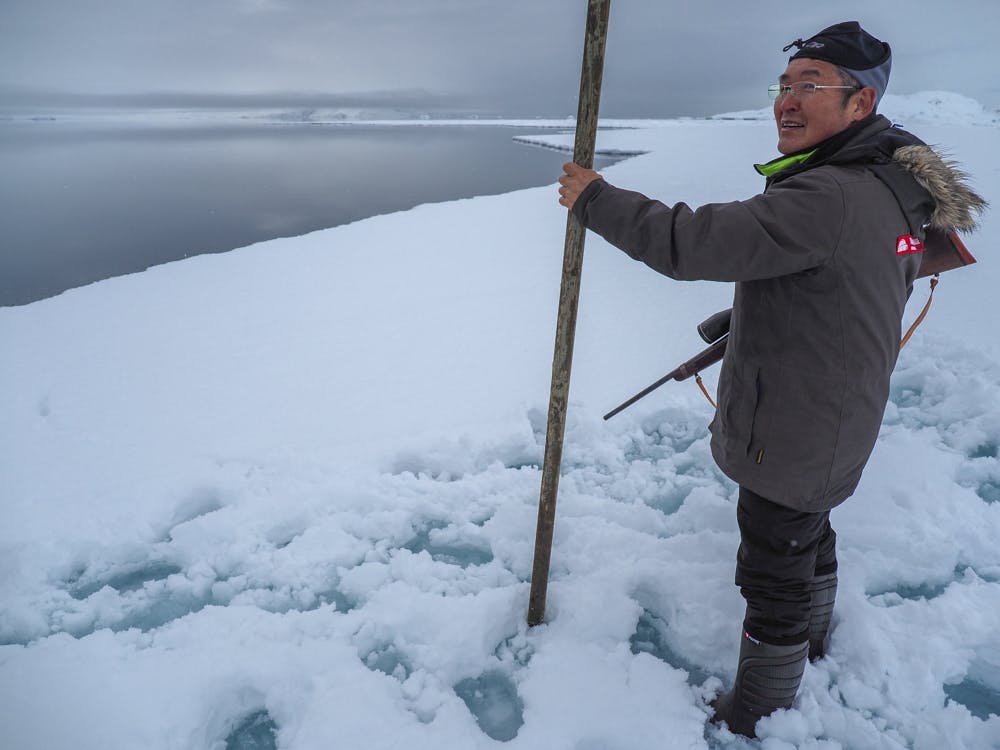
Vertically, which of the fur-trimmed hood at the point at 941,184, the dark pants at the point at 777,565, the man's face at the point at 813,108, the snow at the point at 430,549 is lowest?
the snow at the point at 430,549

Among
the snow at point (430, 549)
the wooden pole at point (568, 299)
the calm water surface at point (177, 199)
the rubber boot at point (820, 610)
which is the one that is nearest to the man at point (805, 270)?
the wooden pole at point (568, 299)

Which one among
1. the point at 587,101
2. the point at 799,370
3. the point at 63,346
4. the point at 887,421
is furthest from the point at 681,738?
the point at 63,346

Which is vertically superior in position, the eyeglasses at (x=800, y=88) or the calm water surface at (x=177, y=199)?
the eyeglasses at (x=800, y=88)

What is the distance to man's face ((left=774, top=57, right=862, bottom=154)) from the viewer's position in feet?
5.02

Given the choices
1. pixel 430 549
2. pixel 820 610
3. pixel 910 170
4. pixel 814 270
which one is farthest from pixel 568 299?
pixel 430 549

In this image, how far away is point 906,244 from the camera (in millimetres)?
1478

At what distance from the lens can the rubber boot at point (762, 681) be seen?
183cm

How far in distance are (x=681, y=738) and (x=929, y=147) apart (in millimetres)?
1964

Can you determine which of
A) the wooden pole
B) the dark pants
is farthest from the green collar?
the dark pants

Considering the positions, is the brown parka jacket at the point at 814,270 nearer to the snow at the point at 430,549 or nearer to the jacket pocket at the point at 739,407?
the jacket pocket at the point at 739,407

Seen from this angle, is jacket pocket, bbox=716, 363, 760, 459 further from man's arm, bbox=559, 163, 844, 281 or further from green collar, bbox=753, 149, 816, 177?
green collar, bbox=753, 149, 816, 177

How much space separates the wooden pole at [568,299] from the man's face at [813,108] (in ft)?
1.72

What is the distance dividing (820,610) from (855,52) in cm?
188

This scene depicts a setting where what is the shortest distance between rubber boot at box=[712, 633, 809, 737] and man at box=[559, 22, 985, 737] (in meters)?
0.01
